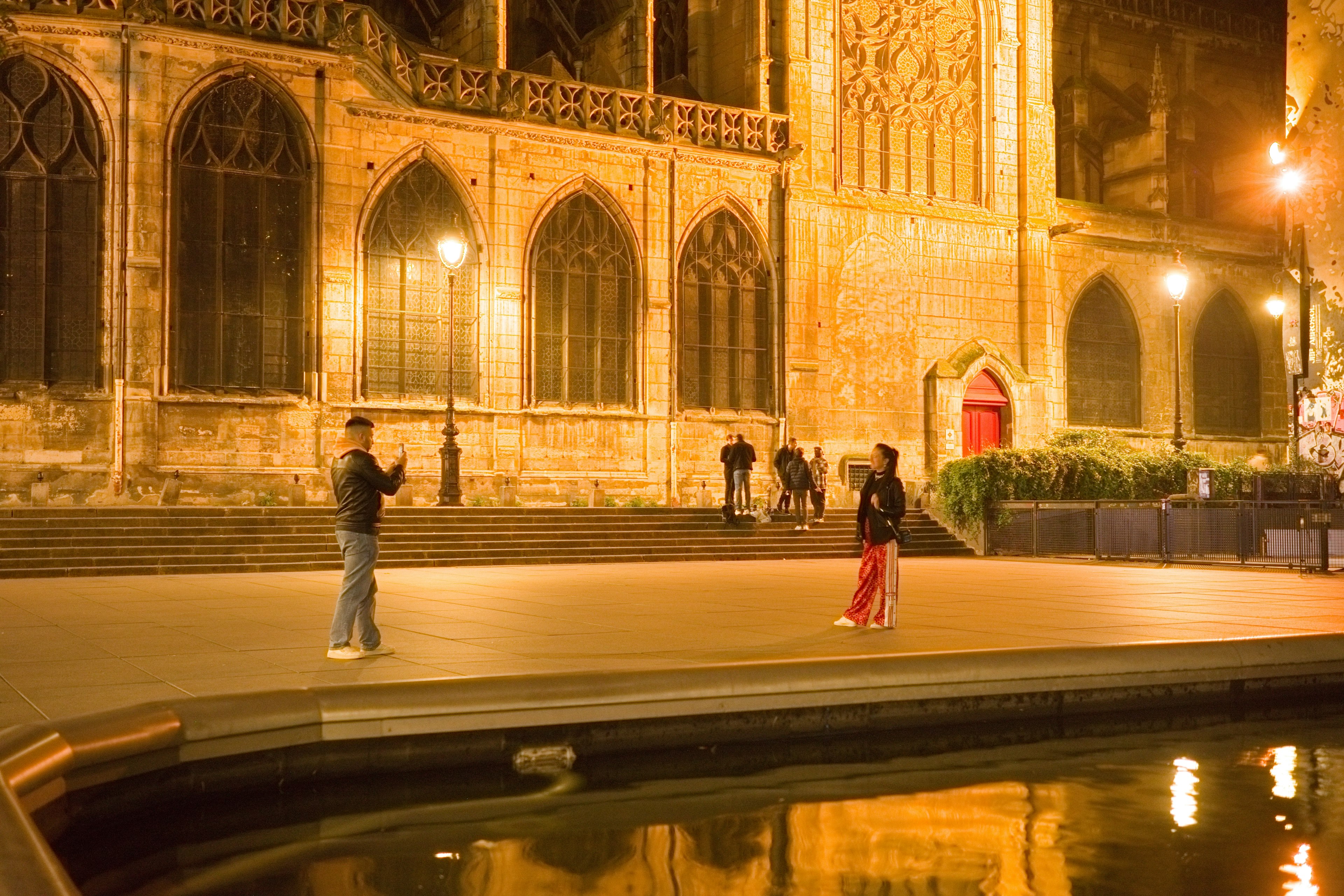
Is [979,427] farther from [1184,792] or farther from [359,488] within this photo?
[1184,792]

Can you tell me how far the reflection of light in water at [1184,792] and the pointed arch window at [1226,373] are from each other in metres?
32.4

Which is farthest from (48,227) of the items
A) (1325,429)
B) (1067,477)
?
(1325,429)

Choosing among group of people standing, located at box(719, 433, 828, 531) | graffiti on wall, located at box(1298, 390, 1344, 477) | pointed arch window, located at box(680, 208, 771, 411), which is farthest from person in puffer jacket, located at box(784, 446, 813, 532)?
graffiti on wall, located at box(1298, 390, 1344, 477)

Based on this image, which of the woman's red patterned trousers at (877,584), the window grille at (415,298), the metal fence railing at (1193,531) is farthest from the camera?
the window grille at (415,298)

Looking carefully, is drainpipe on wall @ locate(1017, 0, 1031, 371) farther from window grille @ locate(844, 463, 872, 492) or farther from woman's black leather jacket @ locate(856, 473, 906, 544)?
woman's black leather jacket @ locate(856, 473, 906, 544)

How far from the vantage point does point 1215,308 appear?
39.8 meters

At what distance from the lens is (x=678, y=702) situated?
8.55 metres

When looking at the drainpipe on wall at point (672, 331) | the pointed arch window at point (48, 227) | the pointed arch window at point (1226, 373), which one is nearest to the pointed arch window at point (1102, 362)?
the pointed arch window at point (1226, 373)

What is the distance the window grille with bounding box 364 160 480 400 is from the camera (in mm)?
27844

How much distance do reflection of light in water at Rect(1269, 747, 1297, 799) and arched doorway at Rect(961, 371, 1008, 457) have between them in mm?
25680

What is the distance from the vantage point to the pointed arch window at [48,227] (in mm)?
24562

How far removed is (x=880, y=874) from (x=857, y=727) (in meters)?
2.71

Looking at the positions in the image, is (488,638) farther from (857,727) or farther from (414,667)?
(857,727)

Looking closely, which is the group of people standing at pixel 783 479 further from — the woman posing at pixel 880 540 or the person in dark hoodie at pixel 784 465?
the woman posing at pixel 880 540
